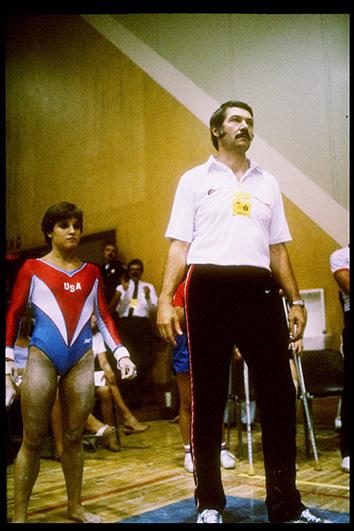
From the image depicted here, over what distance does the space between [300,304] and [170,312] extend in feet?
2.22

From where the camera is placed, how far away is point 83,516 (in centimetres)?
260

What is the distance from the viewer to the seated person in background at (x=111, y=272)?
7605 millimetres

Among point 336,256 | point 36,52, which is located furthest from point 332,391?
point 36,52

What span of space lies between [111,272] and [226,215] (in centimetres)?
541

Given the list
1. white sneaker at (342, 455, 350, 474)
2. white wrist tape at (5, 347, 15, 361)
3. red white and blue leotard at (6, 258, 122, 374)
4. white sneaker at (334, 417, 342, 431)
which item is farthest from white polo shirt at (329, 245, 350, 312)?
white wrist tape at (5, 347, 15, 361)

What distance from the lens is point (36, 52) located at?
33.3 feet

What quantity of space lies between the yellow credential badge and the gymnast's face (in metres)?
0.85

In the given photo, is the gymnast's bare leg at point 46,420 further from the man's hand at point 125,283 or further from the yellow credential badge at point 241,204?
the man's hand at point 125,283

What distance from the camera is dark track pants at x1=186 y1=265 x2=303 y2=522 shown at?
2.32 meters

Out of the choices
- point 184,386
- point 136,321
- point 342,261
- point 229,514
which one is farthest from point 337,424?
point 229,514

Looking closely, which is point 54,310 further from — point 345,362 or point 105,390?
point 105,390

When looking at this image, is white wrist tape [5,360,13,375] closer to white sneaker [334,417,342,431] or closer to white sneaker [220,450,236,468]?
white sneaker [220,450,236,468]

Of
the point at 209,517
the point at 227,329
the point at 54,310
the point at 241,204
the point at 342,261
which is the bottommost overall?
the point at 209,517

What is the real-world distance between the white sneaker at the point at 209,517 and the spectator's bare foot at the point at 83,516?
0.61m
